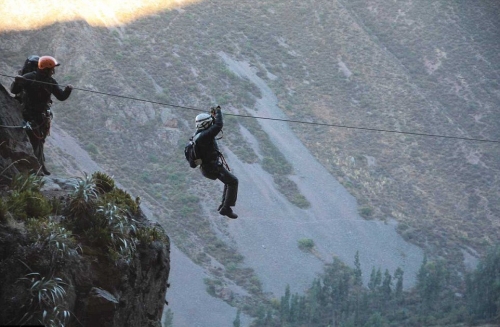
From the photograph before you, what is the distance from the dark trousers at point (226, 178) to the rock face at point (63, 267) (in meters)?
1.30

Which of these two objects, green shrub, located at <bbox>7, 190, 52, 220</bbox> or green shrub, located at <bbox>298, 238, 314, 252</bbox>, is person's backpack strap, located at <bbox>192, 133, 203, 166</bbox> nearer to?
green shrub, located at <bbox>7, 190, 52, 220</bbox>

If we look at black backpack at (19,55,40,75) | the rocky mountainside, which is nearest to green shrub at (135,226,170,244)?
black backpack at (19,55,40,75)

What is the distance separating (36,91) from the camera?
12172mm

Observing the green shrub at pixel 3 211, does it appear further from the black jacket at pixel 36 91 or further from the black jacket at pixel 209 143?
the black jacket at pixel 209 143

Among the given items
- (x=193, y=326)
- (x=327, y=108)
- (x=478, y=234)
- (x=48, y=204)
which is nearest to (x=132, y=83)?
(x=327, y=108)

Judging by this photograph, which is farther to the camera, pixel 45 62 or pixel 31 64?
pixel 31 64

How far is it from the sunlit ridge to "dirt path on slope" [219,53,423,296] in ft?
57.3

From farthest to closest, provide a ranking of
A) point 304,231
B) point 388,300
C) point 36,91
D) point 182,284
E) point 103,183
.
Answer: point 304,231 → point 388,300 → point 182,284 → point 36,91 → point 103,183

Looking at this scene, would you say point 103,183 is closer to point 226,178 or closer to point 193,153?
point 193,153

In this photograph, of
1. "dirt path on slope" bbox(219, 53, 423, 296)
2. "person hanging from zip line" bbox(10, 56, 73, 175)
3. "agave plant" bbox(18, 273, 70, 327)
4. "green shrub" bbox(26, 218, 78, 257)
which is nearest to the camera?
"agave plant" bbox(18, 273, 70, 327)

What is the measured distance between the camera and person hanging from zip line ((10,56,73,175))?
11922 mm

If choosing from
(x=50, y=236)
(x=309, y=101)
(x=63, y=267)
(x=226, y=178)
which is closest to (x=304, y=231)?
(x=309, y=101)

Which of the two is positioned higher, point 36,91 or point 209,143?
point 209,143

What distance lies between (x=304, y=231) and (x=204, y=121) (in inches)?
1707
